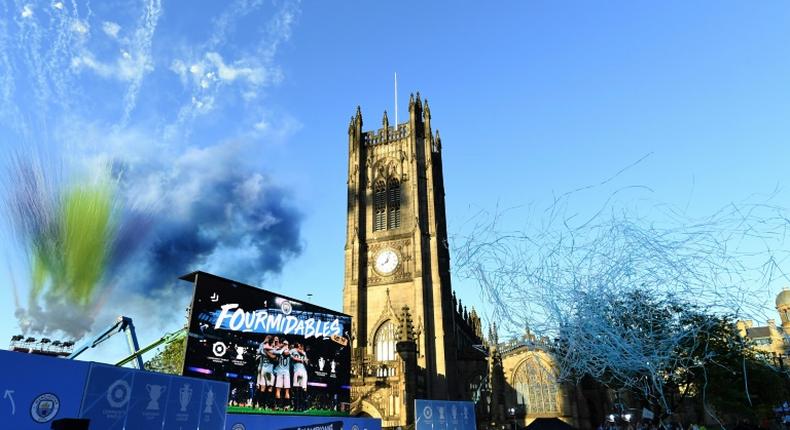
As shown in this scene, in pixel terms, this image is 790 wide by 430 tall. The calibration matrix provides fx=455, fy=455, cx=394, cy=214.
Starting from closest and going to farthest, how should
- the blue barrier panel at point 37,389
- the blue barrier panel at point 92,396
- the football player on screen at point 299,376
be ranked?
the blue barrier panel at point 37,389 → the blue barrier panel at point 92,396 → the football player on screen at point 299,376

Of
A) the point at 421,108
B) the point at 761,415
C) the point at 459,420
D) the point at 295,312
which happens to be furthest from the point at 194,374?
the point at 421,108

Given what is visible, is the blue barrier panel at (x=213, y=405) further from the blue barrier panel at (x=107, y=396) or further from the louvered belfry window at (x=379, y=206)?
the louvered belfry window at (x=379, y=206)

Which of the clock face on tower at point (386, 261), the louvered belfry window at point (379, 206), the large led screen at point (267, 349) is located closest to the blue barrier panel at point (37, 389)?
the large led screen at point (267, 349)

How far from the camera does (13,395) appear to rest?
29.3ft

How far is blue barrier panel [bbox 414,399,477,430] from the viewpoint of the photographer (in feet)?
68.3

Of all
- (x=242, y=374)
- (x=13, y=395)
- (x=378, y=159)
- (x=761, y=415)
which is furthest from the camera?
(x=378, y=159)

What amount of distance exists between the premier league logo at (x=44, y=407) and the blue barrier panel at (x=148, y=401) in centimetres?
53

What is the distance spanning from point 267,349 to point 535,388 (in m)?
26.5

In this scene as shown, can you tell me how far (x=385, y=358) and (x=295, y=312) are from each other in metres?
17.5

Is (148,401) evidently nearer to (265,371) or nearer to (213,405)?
(213,405)

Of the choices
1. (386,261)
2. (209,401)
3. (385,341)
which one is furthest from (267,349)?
(386,261)

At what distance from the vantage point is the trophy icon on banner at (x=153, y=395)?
10.9 m

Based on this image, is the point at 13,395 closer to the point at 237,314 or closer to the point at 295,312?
the point at 237,314

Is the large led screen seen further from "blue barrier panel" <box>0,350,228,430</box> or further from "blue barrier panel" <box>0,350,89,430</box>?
"blue barrier panel" <box>0,350,89,430</box>
